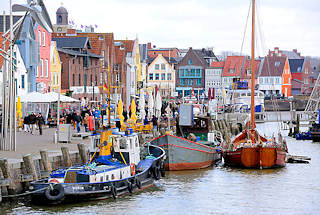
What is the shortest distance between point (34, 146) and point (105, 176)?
9442 millimetres

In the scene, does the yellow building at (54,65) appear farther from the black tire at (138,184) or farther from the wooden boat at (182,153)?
the black tire at (138,184)

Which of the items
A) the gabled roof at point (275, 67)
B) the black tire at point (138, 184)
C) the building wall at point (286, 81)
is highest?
the gabled roof at point (275, 67)

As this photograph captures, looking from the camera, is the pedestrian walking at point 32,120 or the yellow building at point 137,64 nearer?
the pedestrian walking at point 32,120

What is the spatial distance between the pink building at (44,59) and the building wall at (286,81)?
81.0 meters

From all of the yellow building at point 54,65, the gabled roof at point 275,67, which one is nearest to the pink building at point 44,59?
the yellow building at point 54,65

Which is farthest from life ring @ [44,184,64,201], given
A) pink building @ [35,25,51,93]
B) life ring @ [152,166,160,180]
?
pink building @ [35,25,51,93]

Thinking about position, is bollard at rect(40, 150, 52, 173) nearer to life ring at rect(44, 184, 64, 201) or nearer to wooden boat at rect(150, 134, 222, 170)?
life ring at rect(44, 184, 64, 201)

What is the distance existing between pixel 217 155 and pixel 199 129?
2808mm

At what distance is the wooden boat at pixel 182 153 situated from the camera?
34188 mm

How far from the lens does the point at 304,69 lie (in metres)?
150

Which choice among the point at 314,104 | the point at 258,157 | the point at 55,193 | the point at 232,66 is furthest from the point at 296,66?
the point at 55,193

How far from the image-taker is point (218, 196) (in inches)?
1094

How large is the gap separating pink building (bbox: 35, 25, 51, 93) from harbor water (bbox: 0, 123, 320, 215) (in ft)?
96.3

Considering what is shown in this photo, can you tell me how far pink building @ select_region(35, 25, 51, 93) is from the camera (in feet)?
201
